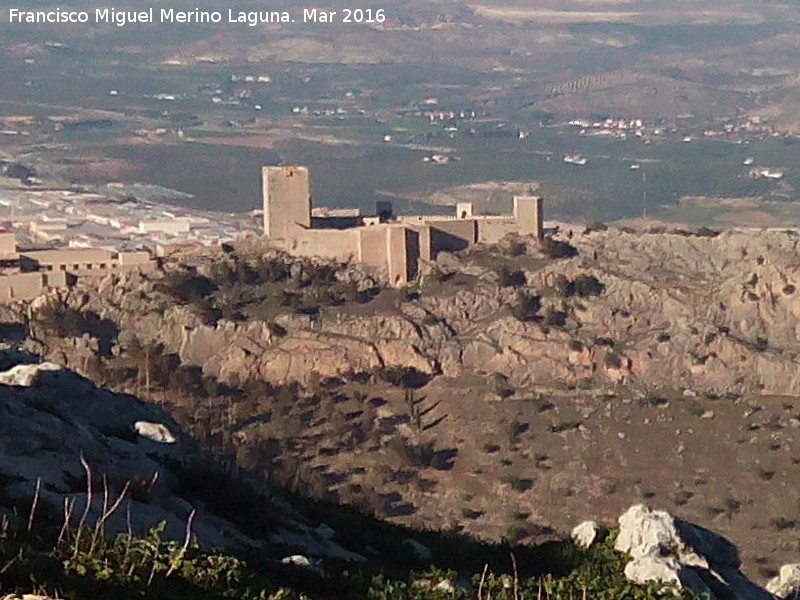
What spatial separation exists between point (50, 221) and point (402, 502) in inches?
1276

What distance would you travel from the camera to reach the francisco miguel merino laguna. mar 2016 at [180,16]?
6683 inches

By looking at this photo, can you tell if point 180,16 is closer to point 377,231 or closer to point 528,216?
point 528,216

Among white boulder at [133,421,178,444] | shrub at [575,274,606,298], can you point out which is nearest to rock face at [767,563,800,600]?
white boulder at [133,421,178,444]

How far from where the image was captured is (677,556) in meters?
9.56

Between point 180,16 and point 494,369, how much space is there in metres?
146

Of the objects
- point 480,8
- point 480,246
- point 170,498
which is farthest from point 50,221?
point 480,8

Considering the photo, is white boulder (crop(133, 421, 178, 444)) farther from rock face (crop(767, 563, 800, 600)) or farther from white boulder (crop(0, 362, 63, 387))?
rock face (crop(767, 563, 800, 600))

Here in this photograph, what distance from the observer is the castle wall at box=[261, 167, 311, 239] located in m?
34.1

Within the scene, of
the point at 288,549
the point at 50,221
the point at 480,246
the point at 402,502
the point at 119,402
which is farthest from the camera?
the point at 50,221

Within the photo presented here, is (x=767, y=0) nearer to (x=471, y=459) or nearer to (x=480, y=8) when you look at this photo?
(x=480, y=8)

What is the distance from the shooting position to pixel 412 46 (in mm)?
158125

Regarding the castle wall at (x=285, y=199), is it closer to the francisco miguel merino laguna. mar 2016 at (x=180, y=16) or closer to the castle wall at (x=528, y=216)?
the castle wall at (x=528, y=216)

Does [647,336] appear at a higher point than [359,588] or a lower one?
lower

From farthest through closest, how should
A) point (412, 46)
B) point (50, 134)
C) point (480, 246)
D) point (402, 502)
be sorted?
point (412, 46)
point (50, 134)
point (480, 246)
point (402, 502)
